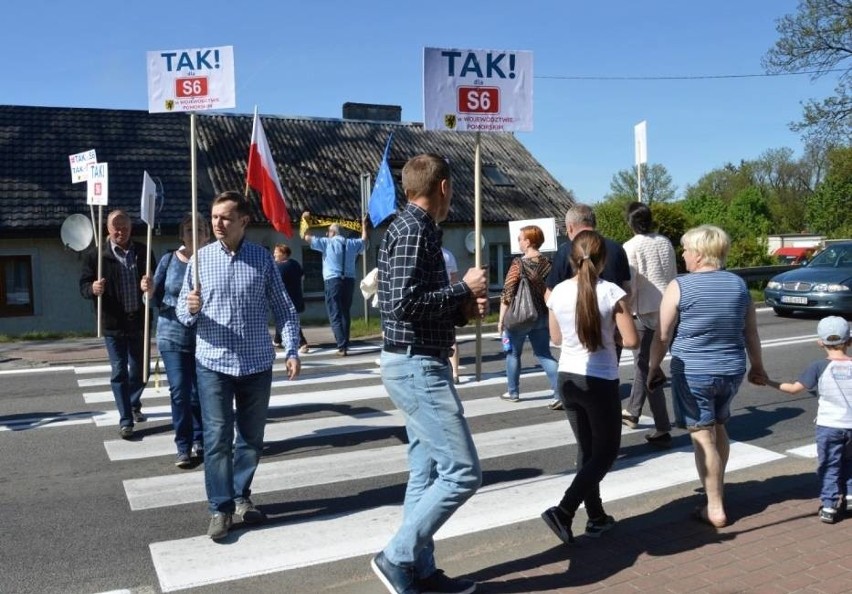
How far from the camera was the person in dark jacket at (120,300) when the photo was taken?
743 cm

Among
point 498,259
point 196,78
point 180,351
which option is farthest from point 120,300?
point 498,259

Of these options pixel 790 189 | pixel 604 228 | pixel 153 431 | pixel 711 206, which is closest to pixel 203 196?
pixel 604 228

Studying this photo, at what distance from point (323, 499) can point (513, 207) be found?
67.8 ft

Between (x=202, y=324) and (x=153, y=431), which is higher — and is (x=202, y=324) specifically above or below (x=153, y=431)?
above

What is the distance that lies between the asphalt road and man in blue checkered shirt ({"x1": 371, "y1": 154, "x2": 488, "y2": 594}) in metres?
0.69

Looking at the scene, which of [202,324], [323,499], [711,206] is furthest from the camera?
[711,206]

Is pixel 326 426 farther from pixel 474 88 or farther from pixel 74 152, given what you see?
pixel 74 152

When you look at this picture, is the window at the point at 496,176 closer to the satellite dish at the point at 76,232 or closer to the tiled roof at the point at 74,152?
the tiled roof at the point at 74,152

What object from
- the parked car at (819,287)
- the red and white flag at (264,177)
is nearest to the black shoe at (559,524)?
the red and white flag at (264,177)

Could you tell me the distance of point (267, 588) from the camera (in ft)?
14.2

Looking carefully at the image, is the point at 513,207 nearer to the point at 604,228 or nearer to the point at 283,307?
the point at 604,228

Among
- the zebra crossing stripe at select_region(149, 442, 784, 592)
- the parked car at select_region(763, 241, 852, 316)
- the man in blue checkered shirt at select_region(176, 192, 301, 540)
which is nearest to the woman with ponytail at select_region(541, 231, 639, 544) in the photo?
the zebra crossing stripe at select_region(149, 442, 784, 592)

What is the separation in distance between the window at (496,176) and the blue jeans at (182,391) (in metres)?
21.1

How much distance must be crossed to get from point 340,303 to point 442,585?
32.3ft
